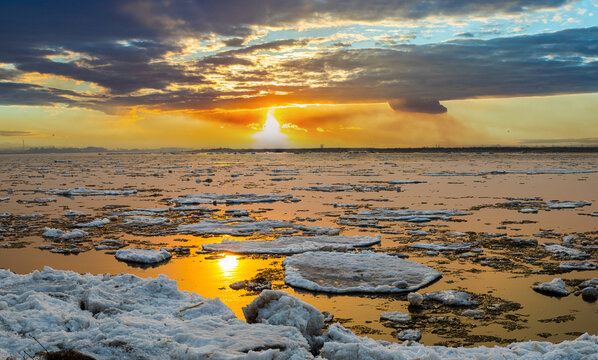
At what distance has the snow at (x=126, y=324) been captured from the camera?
4695mm

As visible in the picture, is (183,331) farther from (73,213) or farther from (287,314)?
(73,213)

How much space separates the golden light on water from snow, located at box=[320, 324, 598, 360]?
13.1 ft

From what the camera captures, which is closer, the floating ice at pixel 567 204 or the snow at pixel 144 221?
the snow at pixel 144 221

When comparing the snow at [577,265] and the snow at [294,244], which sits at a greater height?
the snow at [577,265]

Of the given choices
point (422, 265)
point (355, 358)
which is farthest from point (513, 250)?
point (355, 358)

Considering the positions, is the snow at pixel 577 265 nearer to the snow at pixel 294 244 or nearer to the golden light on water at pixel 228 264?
the snow at pixel 294 244

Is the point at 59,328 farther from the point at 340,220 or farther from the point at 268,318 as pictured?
the point at 340,220

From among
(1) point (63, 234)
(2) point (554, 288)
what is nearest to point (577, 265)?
(2) point (554, 288)

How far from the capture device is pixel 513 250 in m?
10.5

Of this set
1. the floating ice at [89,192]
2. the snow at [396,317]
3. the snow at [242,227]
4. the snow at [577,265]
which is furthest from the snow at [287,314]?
the floating ice at [89,192]

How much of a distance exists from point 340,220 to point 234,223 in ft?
11.9

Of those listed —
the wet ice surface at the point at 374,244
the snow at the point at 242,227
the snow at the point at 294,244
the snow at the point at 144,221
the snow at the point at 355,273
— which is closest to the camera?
the wet ice surface at the point at 374,244

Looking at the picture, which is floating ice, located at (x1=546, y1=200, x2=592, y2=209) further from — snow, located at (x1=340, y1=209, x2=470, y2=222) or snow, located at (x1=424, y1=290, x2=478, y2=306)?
snow, located at (x1=424, y1=290, x2=478, y2=306)

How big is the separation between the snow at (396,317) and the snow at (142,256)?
5496 millimetres
